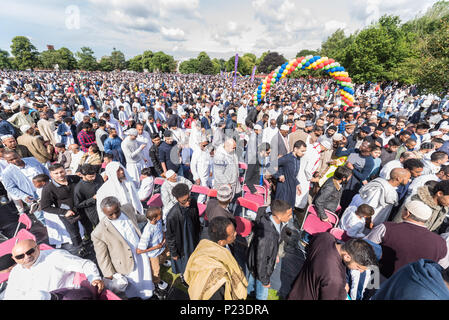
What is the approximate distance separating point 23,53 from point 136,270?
91859 mm

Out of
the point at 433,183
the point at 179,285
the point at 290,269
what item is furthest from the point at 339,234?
the point at 179,285

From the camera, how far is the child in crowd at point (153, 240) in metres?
2.54

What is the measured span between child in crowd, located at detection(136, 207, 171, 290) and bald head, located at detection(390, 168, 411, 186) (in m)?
3.65

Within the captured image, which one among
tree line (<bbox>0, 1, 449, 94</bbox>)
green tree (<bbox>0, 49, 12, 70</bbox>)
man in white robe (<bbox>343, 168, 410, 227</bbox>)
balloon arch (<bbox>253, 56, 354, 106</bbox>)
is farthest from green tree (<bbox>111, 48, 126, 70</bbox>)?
man in white robe (<bbox>343, 168, 410, 227</bbox>)

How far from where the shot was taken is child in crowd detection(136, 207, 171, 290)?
2541mm

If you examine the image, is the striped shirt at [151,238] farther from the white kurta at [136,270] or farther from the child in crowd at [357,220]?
the child in crowd at [357,220]

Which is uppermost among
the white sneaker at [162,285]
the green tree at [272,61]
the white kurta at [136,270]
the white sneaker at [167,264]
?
the green tree at [272,61]

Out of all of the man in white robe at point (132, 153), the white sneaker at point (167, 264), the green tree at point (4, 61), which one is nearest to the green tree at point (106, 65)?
the green tree at point (4, 61)

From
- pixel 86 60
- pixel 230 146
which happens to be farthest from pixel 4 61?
pixel 230 146

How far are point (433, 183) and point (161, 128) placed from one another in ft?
28.1

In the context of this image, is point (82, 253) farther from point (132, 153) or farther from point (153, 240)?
point (132, 153)

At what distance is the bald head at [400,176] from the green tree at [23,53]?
90.1 metres
